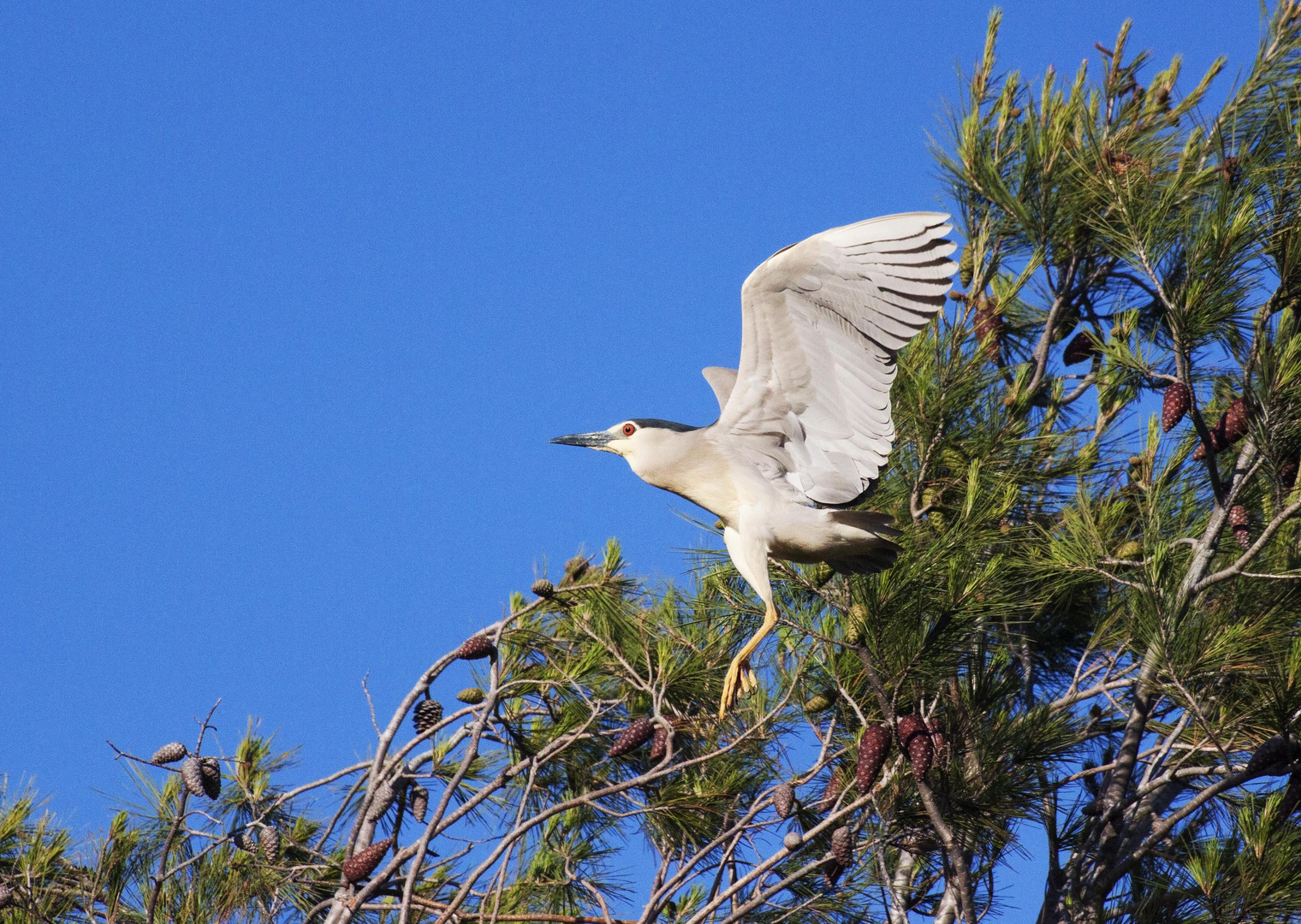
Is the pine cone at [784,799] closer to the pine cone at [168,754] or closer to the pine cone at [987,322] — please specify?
the pine cone at [168,754]

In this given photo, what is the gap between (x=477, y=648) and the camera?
340 cm

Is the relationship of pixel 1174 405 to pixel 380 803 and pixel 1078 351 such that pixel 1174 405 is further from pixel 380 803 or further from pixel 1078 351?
pixel 380 803

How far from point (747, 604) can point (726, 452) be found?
428mm

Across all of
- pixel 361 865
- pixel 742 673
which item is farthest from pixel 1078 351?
pixel 361 865

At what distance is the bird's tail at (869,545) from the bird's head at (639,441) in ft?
1.72

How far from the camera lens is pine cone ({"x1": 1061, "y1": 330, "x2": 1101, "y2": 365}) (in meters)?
4.93

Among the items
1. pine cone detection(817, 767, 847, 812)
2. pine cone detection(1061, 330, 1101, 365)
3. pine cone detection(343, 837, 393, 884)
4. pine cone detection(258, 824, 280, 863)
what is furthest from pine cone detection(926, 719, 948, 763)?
pine cone detection(1061, 330, 1101, 365)

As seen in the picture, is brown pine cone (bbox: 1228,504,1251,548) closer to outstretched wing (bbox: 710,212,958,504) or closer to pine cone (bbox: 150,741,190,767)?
outstretched wing (bbox: 710,212,958,504)

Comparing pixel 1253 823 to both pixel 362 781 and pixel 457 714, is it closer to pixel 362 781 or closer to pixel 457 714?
pixel 457 714

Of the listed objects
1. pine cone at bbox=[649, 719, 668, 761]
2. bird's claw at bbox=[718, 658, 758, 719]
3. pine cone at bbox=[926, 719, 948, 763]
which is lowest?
pine cone at bbox=[926, 719, 948, 763]

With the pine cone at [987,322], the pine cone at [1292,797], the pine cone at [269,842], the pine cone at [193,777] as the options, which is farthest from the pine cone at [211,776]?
the pine cone at [987,322]

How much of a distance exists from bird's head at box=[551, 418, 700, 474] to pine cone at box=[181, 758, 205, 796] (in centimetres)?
134

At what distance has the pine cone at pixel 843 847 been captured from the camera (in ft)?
9.96

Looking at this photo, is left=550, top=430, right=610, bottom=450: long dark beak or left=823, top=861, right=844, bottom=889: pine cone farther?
left=550, top=430, right=610, bottom=450: long dark beak
